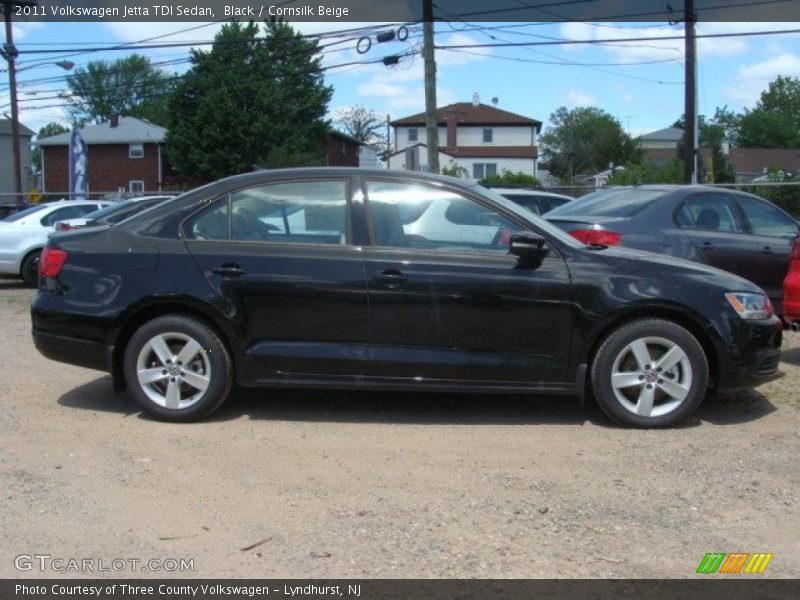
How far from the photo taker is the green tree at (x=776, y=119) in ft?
327

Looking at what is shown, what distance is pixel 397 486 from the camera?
15.2 ft

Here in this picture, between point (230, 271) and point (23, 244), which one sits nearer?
point (230, 271)

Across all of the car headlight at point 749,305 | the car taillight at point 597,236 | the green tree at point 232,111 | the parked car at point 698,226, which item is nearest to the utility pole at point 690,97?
the parked car at point 698,226

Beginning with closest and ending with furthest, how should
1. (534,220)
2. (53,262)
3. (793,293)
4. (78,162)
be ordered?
(534,220) → (53,262) → (793,293) → (78,162)

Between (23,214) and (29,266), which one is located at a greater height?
(23,214)

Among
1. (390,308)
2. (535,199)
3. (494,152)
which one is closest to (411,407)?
(390,308)

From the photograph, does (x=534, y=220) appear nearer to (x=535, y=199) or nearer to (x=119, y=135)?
(x=535, y=199)

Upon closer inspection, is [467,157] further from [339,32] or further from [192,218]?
[192,218]

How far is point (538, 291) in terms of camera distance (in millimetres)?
5504

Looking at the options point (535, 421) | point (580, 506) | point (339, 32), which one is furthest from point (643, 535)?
point (339, 32)

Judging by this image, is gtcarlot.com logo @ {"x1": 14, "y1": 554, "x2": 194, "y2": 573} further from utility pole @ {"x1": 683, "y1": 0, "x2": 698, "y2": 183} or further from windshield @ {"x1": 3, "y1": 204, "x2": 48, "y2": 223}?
utility pole @ {"x1": 683, "y1": 0, "x2": 698, "y2": 183}

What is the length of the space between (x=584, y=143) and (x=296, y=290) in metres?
93.5
